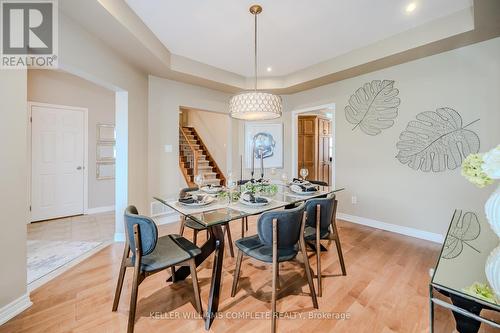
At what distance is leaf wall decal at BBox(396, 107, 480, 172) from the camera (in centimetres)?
279

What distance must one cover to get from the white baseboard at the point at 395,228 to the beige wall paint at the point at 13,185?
4306mm

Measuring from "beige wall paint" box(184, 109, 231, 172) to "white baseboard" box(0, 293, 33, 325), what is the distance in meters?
5.43

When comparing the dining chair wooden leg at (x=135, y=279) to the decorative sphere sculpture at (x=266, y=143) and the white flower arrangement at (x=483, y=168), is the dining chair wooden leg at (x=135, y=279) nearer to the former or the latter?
the white flower arrangement at (x=483, y=168)

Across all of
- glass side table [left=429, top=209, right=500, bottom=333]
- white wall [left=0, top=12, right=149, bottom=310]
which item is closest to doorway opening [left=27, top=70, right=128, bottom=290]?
white wall [left=0, top=12, right=149, bottom=310]

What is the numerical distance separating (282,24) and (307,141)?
3690 millimetres

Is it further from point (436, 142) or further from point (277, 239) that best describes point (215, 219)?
point (436, 142)

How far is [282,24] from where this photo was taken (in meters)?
2.59

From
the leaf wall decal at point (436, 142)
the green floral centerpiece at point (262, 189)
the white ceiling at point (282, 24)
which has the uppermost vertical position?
the white ceiling at point (282, 24)

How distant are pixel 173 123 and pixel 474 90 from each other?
4.48 m

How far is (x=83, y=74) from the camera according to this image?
2303 millimetres

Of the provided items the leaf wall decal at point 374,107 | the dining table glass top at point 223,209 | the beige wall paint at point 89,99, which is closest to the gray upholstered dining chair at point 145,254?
the dining table glass top at point 223,209

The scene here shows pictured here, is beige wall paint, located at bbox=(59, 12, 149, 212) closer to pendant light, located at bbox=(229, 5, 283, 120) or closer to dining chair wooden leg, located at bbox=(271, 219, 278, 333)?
pendant light, located at bbox=(229, 5, 283, 120)

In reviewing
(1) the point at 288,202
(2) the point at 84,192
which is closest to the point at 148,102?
(2) the point at 84,192

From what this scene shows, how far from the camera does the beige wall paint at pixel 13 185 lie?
1.52 m
